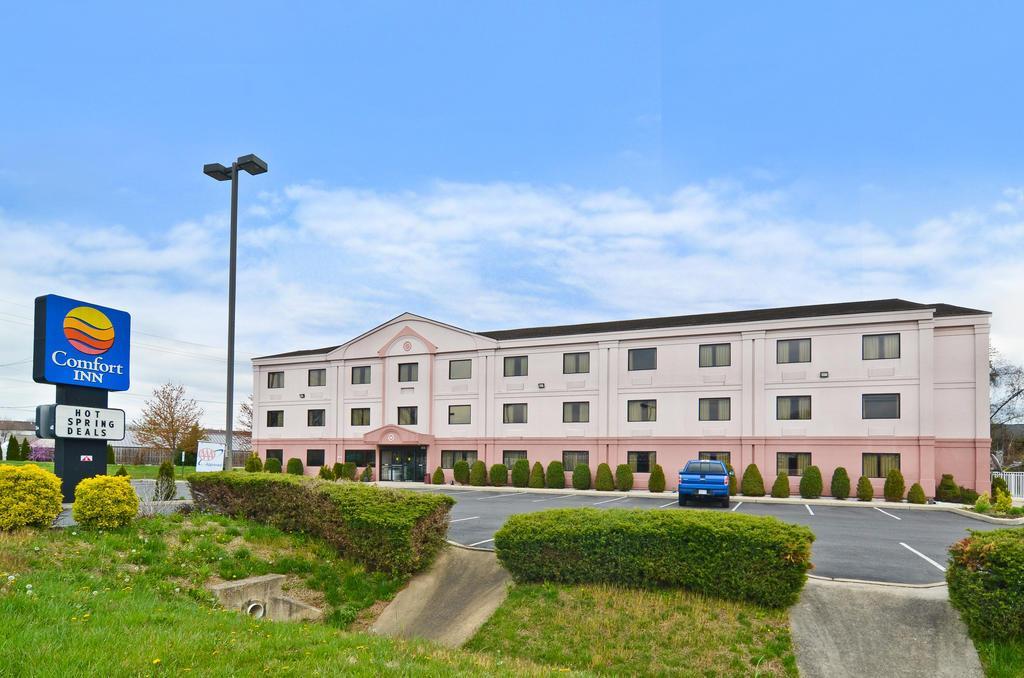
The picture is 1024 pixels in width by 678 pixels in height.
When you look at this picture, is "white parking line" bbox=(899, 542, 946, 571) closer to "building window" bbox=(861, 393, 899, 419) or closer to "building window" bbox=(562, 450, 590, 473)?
"building window" bbox=(861, 393, 899, 419)

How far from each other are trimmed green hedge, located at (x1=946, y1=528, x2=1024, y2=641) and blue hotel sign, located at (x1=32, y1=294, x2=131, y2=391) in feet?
52.4

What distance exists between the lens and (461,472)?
40.5 m

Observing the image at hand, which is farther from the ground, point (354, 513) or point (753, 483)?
point (354, 513)

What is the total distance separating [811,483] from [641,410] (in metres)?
9.12

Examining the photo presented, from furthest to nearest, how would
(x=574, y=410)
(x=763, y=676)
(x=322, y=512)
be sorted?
1. (x=574, y=410)
2. (x=322, y=512)
3. (x=763, y=676)

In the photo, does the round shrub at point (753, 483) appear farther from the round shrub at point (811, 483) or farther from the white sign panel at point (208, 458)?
the white sign panel at point (208, 458)

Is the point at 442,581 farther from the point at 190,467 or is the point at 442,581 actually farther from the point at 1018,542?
the point at 190,467

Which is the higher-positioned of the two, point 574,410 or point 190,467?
point 574,410

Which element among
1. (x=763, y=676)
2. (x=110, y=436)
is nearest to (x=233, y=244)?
(x=110, y=436)

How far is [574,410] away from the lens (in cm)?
3944

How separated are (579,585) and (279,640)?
171 inches

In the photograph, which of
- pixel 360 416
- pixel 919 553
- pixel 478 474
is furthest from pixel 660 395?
pixel 919 553

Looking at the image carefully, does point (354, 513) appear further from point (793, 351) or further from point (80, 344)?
point (793, 351)

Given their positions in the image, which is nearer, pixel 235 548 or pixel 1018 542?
pixel 1018 542
